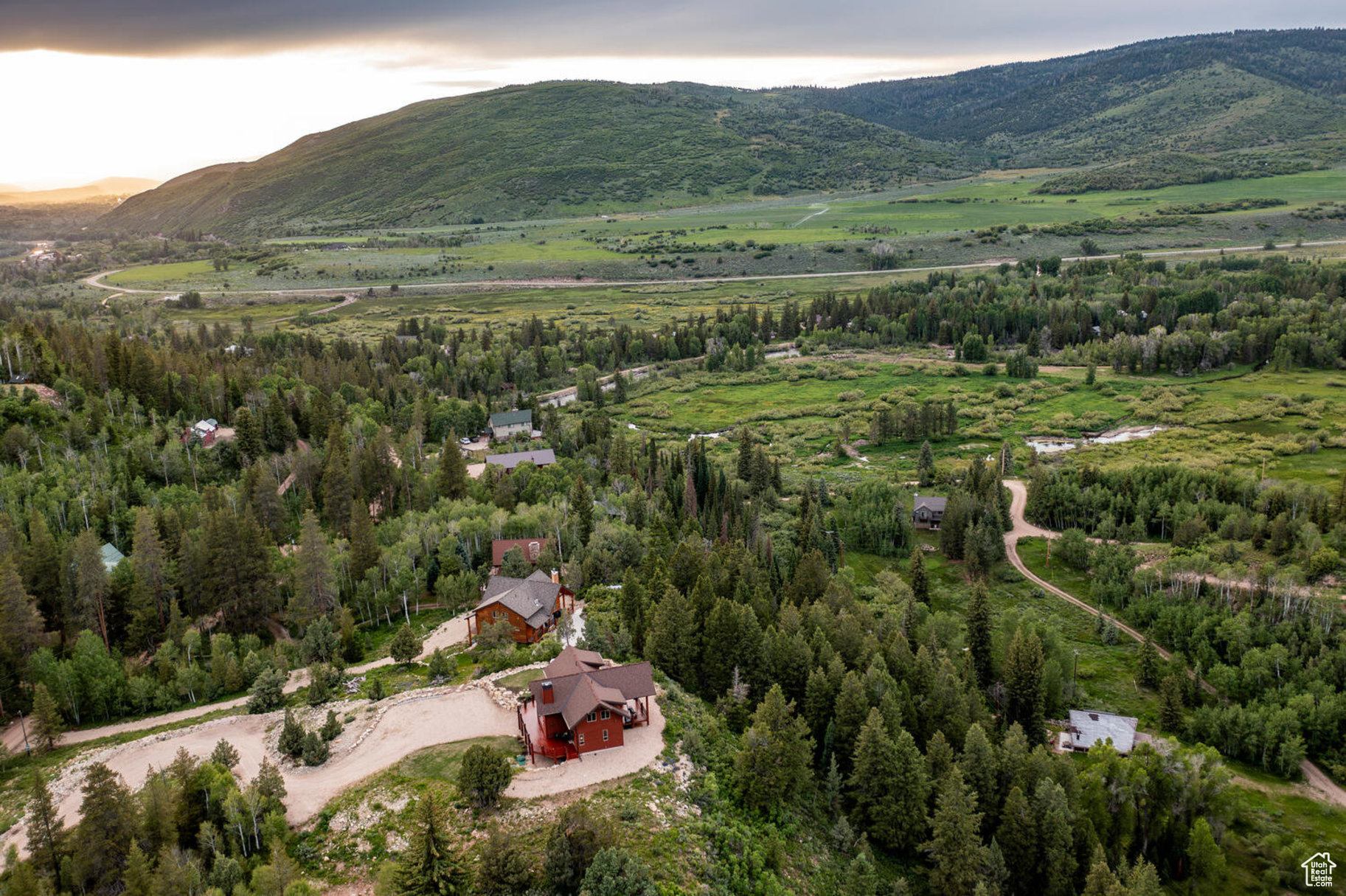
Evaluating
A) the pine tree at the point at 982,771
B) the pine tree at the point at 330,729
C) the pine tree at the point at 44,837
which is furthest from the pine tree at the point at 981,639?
the pine tree at the point at 44,837

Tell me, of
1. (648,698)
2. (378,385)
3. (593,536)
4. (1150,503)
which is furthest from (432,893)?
(378,385)

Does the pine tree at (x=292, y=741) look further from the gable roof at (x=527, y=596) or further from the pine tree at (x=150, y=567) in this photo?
the pine tree at (x=150, y=567)

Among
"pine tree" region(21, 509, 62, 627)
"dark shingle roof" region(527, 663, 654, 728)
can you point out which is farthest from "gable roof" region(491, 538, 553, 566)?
"pine tree" region(21, 509, 62, 627)

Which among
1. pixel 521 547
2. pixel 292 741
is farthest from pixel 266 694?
pixel 521 547

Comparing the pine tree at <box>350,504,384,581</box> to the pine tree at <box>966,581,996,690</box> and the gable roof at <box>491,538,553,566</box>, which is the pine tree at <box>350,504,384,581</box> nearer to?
the gable roof at <box>491,538,553,566</box>

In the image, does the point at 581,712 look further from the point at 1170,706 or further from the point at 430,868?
the point at 1170,706

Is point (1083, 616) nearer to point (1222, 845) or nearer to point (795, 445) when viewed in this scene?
point (1222, 845)
